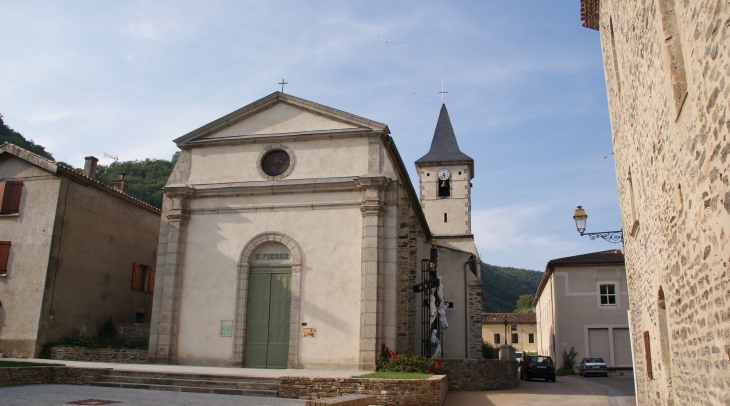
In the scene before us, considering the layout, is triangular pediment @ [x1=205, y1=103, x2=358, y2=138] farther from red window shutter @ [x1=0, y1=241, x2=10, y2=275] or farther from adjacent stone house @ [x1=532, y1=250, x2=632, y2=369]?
adjacent stone house @ [x1=532, y1=250, x2=632, y2=369]

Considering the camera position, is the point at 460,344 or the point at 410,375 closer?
the point at 410,375

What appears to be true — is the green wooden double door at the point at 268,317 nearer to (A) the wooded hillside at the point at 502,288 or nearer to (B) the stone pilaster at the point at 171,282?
(B) the stone pilaster at the point at 171,282

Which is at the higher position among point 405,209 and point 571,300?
point 405,209

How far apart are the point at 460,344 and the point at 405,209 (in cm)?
851

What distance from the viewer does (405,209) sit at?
62.0 ft

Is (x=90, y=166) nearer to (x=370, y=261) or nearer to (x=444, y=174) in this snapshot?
(x=370, y=261)

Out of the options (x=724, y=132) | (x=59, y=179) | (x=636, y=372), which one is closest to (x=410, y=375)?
(x=636, y=372)

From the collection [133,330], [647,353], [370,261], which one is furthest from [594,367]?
[133,330]

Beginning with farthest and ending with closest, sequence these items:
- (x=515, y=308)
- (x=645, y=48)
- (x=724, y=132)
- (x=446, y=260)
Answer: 1. (x=515, y=308)
2. (x=446, y=260)
3. (x=645, y=48)
4. (x=724, y=132)

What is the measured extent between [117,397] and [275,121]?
980 centimetres

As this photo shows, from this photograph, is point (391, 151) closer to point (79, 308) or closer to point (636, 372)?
point (636, 372)

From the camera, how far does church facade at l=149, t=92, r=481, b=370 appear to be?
16141mm

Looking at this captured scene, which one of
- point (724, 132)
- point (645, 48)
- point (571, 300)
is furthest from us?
point (571, 300)

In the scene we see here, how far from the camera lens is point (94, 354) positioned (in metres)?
18.1
